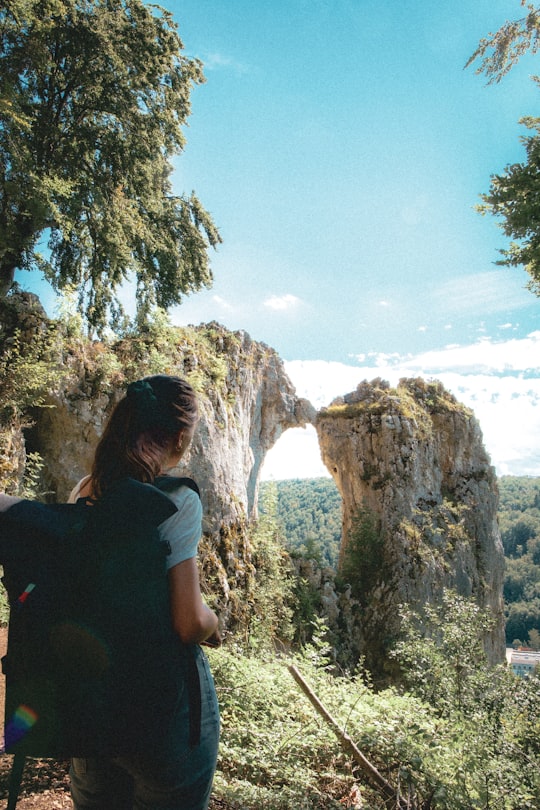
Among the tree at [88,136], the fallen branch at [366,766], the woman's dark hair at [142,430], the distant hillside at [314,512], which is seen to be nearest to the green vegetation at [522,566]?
the distant hillside at [314,512]

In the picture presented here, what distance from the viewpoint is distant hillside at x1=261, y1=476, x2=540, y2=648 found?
57.7m

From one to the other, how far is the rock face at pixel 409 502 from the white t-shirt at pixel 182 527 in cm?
1613

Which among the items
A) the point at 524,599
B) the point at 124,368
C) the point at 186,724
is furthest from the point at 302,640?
the point at 524,599

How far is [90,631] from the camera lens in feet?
3.42

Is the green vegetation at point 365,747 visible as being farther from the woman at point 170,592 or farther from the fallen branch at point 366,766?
the woman at point 170,592

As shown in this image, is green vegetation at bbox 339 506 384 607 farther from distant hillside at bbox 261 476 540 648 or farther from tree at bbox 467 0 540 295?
distant hillside at bbox 261 476 540 648

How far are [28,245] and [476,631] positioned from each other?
10540mm

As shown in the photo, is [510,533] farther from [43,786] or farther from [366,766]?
[43,786]

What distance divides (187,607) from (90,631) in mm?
243

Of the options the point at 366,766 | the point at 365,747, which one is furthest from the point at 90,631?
the point at 365,747

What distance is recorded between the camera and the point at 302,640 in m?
12.2

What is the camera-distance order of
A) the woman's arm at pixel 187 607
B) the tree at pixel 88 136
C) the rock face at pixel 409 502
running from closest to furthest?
the woman's arm at pixel 187 607 < the tree at pixel 88 136 < the rock face at pixel 409 502

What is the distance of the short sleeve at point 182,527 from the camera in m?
1.19

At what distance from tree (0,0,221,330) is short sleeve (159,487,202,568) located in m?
7.86
